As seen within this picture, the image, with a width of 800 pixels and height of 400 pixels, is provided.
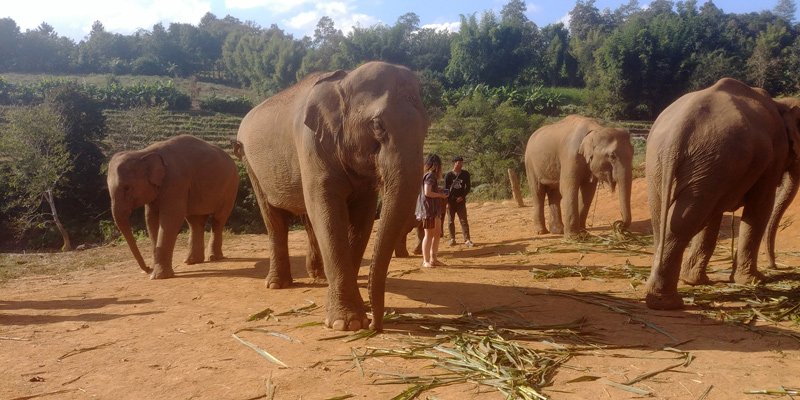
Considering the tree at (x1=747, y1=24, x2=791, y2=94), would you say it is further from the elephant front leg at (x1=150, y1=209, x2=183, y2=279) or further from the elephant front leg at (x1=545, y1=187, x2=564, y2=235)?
the elephant front leg at (x1=150, y1=209, x2=183, y2=279)

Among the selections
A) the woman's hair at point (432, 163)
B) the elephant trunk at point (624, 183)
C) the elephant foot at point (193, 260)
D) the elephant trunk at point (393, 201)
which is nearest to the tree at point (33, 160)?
the elephant foot at point (193, 260)

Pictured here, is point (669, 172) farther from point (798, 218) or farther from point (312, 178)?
point (798, 218)

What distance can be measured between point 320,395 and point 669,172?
12.9 ft

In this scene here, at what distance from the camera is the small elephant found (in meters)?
9.27

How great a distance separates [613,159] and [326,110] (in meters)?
7.33

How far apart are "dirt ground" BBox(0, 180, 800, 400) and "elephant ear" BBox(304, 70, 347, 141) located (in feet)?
5.79

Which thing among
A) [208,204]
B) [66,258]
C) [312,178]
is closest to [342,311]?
[312,178]

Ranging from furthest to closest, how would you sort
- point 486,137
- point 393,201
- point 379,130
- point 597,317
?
point 486,137
point 597,317
point 379,130
point 393,201

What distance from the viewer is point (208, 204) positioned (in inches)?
422

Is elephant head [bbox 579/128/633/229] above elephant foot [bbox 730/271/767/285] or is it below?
above

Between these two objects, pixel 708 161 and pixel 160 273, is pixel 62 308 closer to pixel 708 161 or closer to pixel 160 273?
pixel 160 273

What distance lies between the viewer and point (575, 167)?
1241cm

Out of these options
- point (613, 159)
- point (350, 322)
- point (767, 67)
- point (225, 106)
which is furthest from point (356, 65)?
point (350, 322)

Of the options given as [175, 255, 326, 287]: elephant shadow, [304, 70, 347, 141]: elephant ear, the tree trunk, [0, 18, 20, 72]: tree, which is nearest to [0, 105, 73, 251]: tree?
the tree trunk
